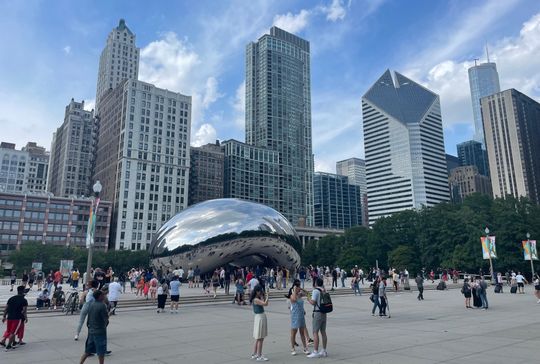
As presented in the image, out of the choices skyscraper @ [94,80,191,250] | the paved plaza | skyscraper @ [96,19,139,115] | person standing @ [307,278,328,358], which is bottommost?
the paved plaza

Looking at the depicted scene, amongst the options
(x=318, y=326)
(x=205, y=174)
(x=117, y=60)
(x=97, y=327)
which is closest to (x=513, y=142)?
(x=205, y=174)

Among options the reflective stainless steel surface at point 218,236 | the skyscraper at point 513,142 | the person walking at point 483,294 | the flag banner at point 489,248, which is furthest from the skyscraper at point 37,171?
the skyscraper at point 513,142

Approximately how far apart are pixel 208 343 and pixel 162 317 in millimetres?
6899

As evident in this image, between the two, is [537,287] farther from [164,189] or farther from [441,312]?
[164,189]

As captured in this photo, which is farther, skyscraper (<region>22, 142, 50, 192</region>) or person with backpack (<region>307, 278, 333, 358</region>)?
skyscraper (<region>22, 142, 50, 192</region>)

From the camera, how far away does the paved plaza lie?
9047 millimetres

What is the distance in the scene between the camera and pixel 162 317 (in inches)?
671

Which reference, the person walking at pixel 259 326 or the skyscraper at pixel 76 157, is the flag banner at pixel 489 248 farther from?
the skyscraper at pixel 76 157

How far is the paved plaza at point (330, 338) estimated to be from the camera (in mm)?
9047

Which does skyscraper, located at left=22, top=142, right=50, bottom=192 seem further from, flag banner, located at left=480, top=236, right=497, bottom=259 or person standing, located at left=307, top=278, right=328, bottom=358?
person standing, located at left=307, top=278, right=328, bottom=358

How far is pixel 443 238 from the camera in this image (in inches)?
2334

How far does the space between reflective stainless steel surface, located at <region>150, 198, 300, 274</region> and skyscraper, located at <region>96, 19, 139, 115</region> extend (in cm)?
14226

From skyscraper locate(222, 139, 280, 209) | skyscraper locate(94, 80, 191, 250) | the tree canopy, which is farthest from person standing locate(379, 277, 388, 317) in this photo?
skyscraper locate(222, 139, 280, 209)

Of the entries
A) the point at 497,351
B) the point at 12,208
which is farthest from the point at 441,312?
the point at 12,208
